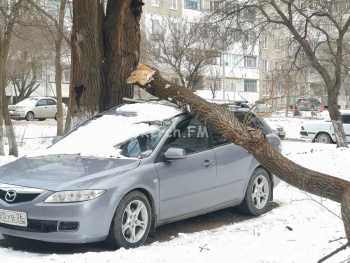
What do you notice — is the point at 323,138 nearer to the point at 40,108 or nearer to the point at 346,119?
the point at 346,119

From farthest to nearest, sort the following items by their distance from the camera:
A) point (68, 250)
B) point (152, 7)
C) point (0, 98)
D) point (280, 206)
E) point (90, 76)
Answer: point (152, 7) → point (0, 98) → point (90, 76) → point (280, 206) → point (68, 250)

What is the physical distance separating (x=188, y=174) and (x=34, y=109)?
31.6m

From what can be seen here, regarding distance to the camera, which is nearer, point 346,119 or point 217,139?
point 217,139

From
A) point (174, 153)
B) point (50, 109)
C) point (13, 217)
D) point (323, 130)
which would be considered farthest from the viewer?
point (50, 109)

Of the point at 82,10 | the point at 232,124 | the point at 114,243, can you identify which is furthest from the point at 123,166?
the point at 82,10

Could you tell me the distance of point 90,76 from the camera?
9359 millimetres

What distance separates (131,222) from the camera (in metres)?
5.98

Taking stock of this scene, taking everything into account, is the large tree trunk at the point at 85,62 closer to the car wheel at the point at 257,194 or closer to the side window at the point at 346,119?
the car wheel at the point at 257,194

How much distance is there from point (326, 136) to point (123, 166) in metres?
18.8

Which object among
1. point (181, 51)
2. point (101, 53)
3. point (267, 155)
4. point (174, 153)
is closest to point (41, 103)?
point (181, 51)

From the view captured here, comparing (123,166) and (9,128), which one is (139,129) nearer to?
(123,166)

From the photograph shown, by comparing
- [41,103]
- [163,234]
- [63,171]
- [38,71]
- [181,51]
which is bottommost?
[163,234]

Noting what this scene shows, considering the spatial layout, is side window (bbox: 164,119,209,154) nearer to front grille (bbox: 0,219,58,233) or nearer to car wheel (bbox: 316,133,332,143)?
front grille (bbox: 0,219,58,233)

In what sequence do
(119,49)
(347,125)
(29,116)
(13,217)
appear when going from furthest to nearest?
(29,116) < (347,125) < (119,49) < (13,217)
